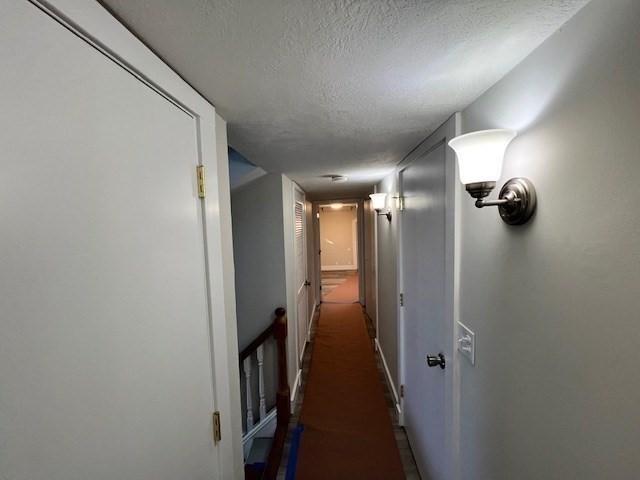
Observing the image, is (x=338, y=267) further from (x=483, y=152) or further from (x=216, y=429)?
(x=483, y=152)

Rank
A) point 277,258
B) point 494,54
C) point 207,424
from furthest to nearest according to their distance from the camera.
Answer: point 277,258 < point 207,424 < point 494,54

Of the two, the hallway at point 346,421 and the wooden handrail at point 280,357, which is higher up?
the wooden handrail at point 280,357

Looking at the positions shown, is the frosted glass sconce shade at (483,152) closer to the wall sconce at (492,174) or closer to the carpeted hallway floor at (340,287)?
the wall sconce at (492,174)

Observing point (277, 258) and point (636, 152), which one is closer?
point (636, 152)

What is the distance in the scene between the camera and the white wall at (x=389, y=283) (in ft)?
7.78

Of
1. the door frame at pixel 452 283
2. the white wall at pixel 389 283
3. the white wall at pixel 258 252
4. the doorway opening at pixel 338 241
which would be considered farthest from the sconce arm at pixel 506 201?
the doorway opening at pixel 338 241

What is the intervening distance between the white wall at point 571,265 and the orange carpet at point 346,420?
4.00 feet

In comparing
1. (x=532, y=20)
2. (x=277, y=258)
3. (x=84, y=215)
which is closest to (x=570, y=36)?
(x=532, y=20)

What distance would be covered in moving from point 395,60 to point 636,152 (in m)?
0.56

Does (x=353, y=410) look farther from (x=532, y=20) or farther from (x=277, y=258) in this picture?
(x=532, y=20)

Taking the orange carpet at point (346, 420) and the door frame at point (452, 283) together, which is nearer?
the door frame at point (452, 283)

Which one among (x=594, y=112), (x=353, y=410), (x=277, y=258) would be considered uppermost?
(x=594, y=112)

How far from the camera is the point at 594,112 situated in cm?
54

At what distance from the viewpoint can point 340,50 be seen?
67cm
